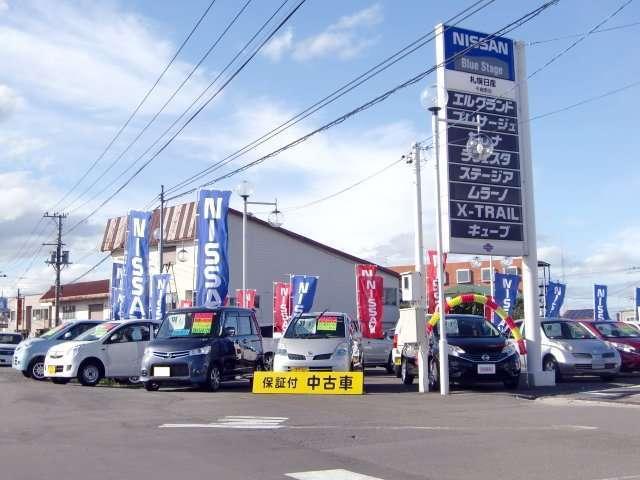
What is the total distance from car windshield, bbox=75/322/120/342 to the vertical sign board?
9.29m

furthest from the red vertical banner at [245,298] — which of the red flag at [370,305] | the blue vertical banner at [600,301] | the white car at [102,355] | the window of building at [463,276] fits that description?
the window of building at [463,276]

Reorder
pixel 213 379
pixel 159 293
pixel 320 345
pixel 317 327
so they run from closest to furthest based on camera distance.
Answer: pixel 320 345
pixel 213 379
pixel 317 327
pixel 159 293

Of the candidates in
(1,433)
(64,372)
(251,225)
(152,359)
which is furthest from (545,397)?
(251,225)

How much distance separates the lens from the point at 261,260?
44219mm

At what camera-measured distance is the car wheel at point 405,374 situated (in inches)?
707

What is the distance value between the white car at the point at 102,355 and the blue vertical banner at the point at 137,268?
11.8 m

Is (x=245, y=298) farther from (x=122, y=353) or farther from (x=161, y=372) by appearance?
(x=161, y=372)

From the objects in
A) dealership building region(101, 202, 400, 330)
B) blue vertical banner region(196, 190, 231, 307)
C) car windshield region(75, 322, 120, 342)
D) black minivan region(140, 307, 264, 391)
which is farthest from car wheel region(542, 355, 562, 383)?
dealership building region(101, 202, 400, 330)

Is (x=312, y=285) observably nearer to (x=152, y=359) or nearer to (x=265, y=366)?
(x=265, y=366)

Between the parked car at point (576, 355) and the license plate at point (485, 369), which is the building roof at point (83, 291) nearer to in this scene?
the parked car at point (576, 355)

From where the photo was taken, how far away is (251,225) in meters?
44.2

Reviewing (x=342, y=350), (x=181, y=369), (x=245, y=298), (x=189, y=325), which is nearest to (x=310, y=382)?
(x=342, y=350)

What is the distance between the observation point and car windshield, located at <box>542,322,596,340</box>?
1920 cm

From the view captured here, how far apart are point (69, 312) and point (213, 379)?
46.1 m
